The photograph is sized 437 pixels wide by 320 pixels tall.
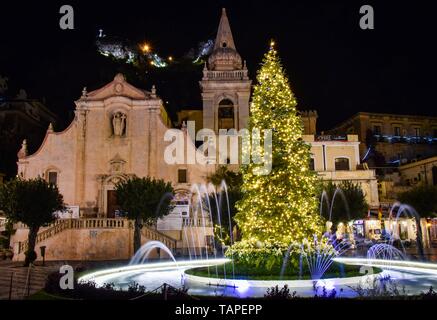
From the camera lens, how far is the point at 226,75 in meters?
51.2

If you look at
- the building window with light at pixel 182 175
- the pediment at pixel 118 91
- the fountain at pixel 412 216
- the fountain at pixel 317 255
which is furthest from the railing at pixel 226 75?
the fountain at pixel 317 255

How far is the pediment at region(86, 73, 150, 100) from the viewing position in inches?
1789

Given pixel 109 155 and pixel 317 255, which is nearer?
pixel 317 255

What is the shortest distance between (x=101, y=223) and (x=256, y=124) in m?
20.9

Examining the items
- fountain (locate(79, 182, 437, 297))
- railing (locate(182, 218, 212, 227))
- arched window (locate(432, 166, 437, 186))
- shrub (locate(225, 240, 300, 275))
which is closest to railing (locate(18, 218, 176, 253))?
fountain (locate(79, 182, 437, 297))

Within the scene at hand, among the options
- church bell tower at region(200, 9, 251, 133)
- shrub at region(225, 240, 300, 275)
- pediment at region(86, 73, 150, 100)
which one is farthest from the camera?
church bell tower at region(200, 9, 251, 133)

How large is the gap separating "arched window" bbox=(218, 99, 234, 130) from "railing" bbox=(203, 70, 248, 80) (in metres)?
2.96

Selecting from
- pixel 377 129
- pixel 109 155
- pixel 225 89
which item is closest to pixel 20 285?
pixel 109 155

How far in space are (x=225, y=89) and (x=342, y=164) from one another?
1540 cm

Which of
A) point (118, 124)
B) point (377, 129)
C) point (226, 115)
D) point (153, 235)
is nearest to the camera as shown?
point (153, 235)

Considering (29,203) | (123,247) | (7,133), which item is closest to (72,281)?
(29,203)

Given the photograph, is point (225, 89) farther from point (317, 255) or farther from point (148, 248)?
point (317, 255)

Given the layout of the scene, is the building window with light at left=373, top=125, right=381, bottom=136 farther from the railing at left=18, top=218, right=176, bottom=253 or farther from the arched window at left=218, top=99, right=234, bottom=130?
the railing at left=18, top=218, right=176, bottom=253
